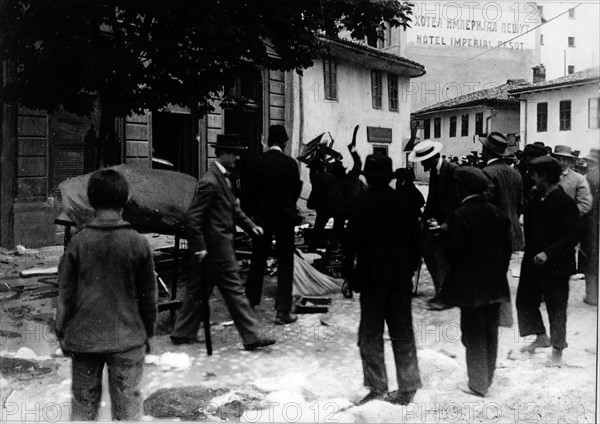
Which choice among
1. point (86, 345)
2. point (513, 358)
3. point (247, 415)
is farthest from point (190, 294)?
point (513, 358)

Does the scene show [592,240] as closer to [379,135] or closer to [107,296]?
[379,135]

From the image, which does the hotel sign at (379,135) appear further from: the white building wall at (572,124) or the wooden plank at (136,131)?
the wooden plank at (136,131)

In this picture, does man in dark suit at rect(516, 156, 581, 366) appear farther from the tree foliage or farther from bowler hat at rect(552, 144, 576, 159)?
the tree foliage

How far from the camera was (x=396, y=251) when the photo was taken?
387 centimetres

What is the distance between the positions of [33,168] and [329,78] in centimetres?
245

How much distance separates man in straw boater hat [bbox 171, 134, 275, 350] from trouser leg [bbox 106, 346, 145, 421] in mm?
1310

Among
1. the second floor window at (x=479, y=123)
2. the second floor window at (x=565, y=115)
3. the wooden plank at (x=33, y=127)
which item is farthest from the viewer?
the second floor window at (x=479, y=123)

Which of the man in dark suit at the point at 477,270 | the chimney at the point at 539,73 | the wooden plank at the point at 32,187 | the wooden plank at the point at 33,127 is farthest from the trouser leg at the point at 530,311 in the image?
the wooden plank at the point at 33,127

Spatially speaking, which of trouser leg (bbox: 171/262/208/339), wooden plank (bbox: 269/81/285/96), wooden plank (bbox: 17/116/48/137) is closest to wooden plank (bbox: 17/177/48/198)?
wooden plank (bbox: 17/116/48/137)

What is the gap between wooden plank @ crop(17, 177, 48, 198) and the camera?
4.50 m

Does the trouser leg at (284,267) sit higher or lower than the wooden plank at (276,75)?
lower

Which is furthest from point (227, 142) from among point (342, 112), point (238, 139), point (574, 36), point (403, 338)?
point (574, 36)

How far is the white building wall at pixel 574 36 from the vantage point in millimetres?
4344

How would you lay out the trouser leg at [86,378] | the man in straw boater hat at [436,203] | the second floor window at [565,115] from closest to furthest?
1. the trouser leg at [86,378]
2. the man in straw boater hat at [436,203]
3. the second floor window at [565,115]
